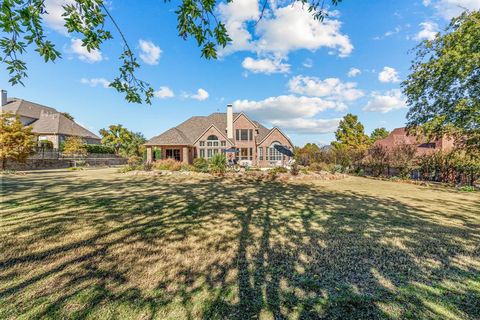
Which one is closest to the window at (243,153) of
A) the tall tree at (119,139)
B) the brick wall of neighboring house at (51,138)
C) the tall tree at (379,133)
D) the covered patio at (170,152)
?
the covered patio at (170,152)

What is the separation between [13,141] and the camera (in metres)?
18.8

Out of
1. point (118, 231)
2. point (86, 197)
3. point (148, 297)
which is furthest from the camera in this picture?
point (86, 197)

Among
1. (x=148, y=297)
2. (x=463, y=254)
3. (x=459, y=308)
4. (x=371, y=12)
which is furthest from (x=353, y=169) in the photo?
(x=148, y=297)

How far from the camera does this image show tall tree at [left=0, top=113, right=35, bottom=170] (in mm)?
18438

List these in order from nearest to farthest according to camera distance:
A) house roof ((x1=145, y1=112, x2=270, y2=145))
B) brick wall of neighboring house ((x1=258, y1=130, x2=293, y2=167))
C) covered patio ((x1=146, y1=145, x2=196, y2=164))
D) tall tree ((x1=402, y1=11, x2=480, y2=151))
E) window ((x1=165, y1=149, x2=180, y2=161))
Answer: tall tree ((x1=402, y1=11, x2=480, y2=151)) → covered patio ((x1=146, y1=145, x2=196, y2=164)) → house roof ((x1=145, y1=112, x2=270, y2=145)) → window ((x1=165, y1=149, x2=180, y2=161)) → brick wall of neighboring house ((x1=258, y1=130, x2=293, y2=167))

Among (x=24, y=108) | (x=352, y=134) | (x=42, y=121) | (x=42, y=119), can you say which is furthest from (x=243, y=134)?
(x=24, y=108)

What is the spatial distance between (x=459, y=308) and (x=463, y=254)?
2.24 meters

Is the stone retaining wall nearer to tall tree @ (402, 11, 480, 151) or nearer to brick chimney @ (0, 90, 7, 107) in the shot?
brick chimney @ (0, 90, 7, 107)

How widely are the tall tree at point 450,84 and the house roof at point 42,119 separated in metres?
44.6

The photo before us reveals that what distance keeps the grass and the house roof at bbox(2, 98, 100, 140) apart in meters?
37.4

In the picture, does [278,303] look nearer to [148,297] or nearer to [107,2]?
[148,297]

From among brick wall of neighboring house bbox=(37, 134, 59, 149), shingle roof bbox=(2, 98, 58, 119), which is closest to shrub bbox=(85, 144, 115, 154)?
brick wall of neighboring house bbox=(37, 134, 59, 149)

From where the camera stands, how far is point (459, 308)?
2652mm

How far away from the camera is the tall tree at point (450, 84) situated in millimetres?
12945
